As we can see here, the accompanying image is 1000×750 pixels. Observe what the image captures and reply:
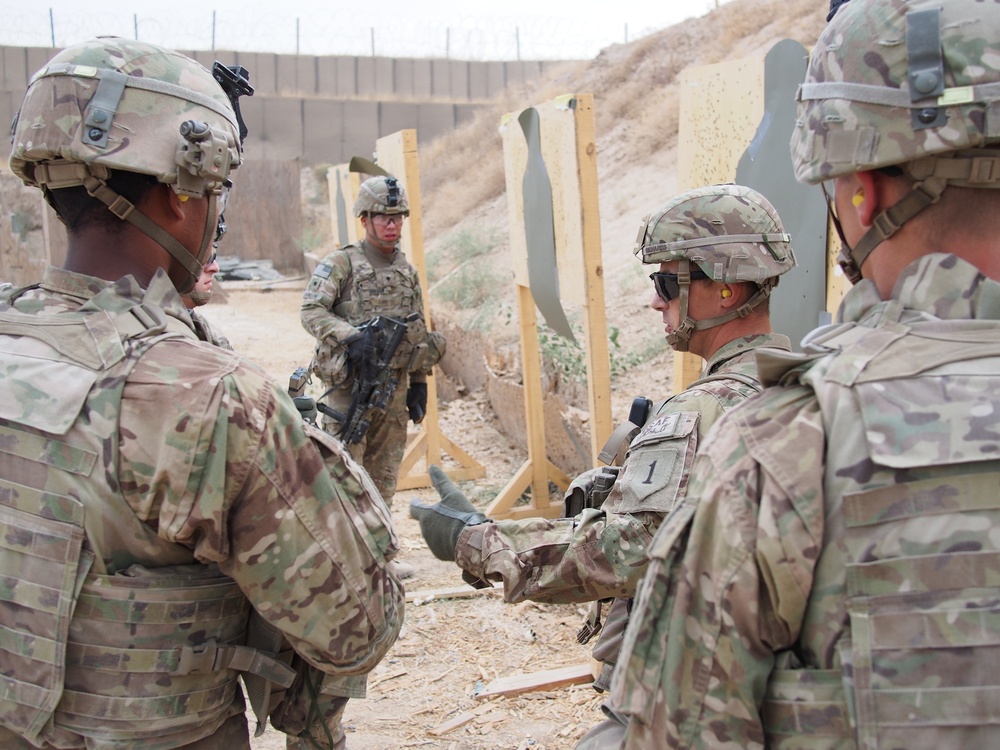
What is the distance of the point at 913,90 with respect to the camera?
3.61 feet

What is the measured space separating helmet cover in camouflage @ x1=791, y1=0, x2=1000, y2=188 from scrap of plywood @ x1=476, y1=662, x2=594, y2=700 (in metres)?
3.28

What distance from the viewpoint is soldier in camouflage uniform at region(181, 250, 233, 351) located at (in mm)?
1824

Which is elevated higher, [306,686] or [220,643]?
[220,643]

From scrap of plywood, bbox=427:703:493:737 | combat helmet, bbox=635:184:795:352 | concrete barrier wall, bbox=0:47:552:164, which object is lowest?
scrap of plywood, bbox=427:703:493:737

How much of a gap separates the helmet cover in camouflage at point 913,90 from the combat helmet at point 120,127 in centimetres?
113

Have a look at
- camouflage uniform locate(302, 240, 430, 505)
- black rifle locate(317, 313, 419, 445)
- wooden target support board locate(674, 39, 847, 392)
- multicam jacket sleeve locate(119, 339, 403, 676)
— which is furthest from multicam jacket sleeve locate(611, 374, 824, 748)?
camouflage uniform locate(302, 240, 430, 505)

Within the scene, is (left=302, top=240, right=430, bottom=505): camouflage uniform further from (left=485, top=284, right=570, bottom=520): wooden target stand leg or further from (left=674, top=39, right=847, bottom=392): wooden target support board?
(left=674, top=39, right=847, bottom=392): wooden target support board

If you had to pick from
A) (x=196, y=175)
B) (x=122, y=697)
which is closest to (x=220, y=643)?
(x=122, y=697)

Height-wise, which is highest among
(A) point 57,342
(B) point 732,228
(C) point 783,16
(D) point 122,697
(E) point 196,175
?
(C) point 783,16

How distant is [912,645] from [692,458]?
1020 mm

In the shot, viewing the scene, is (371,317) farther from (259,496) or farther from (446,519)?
(259,496)

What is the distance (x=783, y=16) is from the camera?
1538 cm

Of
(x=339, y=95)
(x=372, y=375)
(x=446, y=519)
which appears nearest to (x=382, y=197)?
(x=372, y=375)

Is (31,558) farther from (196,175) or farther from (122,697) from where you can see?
(196,175)
